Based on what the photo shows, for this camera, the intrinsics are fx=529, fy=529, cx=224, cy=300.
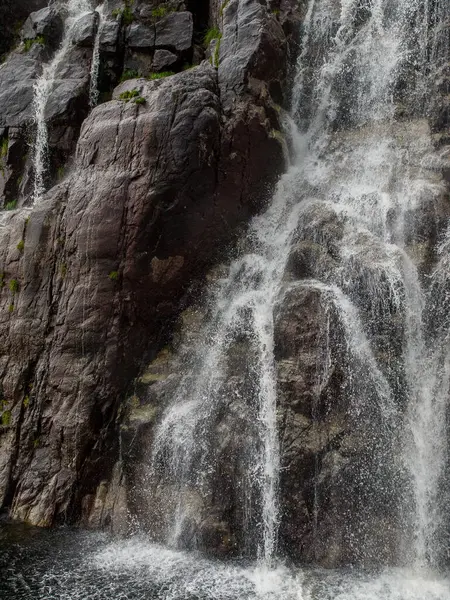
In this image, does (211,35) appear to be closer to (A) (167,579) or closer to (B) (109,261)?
(B) (109,261)

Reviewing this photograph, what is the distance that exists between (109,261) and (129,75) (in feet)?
30.8

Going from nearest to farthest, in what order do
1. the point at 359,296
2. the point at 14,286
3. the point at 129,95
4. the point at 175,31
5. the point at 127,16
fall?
the point at 359,296
the point at 14,286
the point at 129,95
the point at 175,31
the point at 127,16

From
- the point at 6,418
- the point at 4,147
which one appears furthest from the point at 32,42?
the point at 6,418

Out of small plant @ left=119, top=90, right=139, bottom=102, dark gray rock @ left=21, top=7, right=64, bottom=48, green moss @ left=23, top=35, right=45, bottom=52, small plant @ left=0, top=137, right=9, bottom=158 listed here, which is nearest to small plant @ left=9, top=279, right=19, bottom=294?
small plant @ left=119, top=90, right=139, bottom=102

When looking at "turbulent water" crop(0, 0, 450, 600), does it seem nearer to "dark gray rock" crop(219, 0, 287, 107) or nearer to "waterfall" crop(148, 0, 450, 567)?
"waterfall" crop(148, 0, 450, 567)

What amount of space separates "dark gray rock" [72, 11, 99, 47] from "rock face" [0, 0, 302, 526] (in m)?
6.64

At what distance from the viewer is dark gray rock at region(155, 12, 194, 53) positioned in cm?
1847

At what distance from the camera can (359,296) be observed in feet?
Result: 37.3

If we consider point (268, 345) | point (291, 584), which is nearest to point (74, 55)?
point (268, 345)

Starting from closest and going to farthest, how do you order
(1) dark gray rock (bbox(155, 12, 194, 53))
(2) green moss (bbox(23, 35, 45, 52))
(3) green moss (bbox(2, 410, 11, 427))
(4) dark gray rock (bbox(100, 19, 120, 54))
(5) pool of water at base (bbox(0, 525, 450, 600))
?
(5) pool of water at base (bbox(0, 525, 450, 600)), (3) green moss (bbox(2, 410, 11, 427)), (1) dark gray rock (bbox(155, 12, 194, 53)), (4) dark gray rock (bbox(100, 19, 120, 54)), (2) green moss (bbox(23, 35, 45, 52))

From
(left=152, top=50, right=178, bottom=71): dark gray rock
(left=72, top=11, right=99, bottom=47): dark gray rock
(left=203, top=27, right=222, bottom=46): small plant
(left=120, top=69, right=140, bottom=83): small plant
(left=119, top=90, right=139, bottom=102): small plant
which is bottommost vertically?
(left=119, top=90, right=139, bottom=102): small plant

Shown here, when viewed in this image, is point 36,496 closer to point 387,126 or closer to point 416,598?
point 416,598

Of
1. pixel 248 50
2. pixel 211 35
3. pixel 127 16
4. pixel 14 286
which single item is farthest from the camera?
pixel 127 16

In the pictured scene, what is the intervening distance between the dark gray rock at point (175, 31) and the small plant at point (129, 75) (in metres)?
1.22
